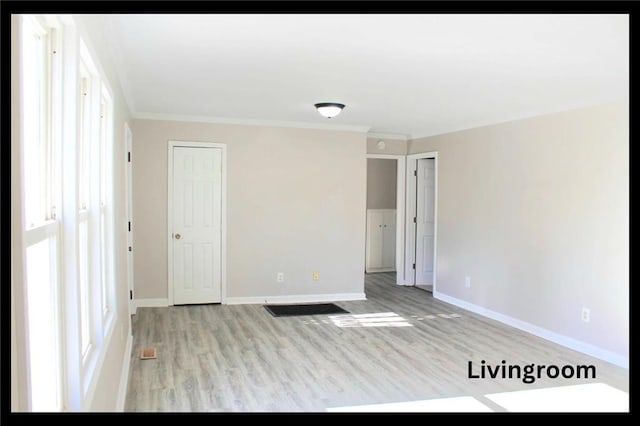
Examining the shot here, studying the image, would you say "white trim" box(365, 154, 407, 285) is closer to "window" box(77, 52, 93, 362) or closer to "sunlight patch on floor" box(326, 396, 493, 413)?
"sunlight patch on floor" box(326, 396, 493, 413)

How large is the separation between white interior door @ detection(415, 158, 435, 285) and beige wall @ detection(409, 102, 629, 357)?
2.99 ft

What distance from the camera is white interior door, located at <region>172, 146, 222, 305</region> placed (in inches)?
233

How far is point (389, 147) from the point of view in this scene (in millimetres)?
7258

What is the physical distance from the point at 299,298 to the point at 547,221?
3.10 m

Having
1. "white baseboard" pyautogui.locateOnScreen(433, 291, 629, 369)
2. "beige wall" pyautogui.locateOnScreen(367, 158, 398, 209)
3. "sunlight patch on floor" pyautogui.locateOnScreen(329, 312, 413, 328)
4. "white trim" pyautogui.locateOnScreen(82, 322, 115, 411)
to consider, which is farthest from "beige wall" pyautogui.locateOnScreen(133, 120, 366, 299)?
"white trim" pyautogui.locateOnScreen(82, 322, 115, 411)

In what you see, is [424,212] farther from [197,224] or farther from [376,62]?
[376,62]

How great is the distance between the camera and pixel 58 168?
157 centimetres

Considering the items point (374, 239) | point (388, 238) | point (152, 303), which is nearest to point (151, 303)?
Answer: point (152, 303)

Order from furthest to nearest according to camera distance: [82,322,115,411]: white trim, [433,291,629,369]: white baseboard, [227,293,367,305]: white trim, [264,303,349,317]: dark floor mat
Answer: [227,293,367,305]: white trim, [264,303,349,317]: dark floor mat, [433,291,629,369]: white baseboard, [82,322,115,411]: white trim

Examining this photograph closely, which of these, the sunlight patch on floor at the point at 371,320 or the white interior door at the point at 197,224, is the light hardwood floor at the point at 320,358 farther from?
the white interior door at the point at 197,224

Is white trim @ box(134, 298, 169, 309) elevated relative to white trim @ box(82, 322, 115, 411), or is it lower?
lower
